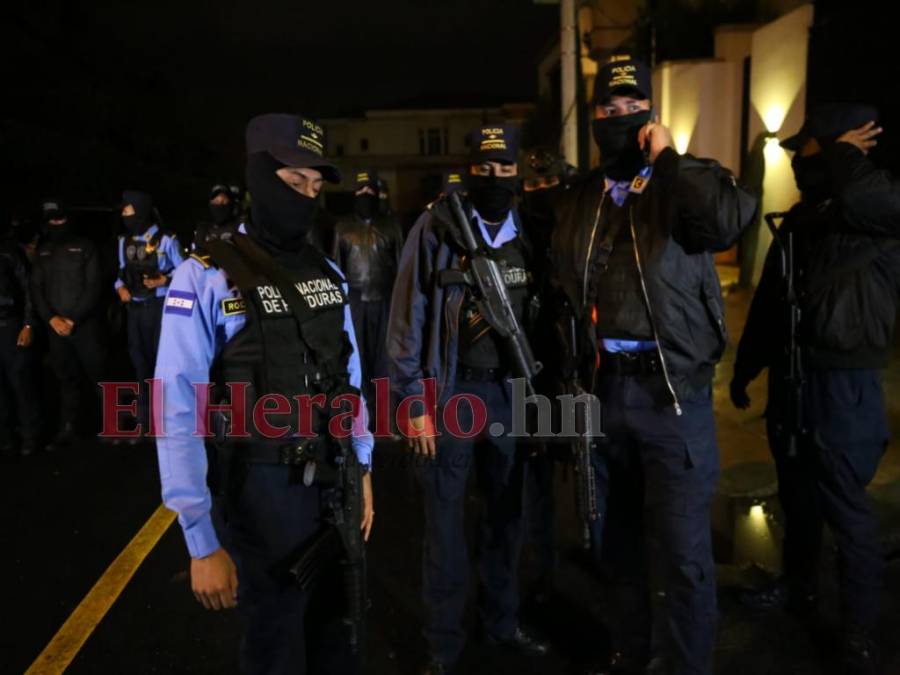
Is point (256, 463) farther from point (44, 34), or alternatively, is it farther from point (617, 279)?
point (44, 34)

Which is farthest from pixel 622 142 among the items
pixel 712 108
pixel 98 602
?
pixel 712 108

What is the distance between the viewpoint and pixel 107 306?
7.20m

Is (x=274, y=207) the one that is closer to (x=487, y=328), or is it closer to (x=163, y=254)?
(x=487, y=328)

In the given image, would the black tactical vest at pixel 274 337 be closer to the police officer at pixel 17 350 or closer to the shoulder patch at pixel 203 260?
the shoulder patch at pixel 203 260

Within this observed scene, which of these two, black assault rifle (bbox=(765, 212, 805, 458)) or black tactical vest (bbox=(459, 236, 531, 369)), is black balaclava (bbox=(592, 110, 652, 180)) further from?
black assault rifle (bbox=(765, 212, 805, 458))

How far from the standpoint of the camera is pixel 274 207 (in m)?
2.27

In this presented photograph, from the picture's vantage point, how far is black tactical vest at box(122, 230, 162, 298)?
6711mm

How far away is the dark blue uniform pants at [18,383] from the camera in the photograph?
6336 mm

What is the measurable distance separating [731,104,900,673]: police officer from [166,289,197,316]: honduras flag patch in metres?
2.55

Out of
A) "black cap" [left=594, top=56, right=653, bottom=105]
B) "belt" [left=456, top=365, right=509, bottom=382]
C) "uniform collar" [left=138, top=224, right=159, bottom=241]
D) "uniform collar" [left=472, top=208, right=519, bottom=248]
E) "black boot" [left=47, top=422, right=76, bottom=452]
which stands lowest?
"black boot" [left=47, top=422, right=76, bottom=452]

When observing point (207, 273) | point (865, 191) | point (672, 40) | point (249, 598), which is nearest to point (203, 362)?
point (207, 273)

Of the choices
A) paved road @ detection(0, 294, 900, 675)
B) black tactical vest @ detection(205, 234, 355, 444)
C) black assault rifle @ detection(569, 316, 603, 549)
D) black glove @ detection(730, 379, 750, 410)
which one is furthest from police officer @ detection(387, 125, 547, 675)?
black glove @ detection(730, 379, 750, 410)

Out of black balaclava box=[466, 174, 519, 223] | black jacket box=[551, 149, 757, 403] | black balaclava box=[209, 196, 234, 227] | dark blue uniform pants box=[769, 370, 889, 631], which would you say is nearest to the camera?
black jacket box=[551, 149, 757, 403]

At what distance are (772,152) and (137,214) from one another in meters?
9.79
